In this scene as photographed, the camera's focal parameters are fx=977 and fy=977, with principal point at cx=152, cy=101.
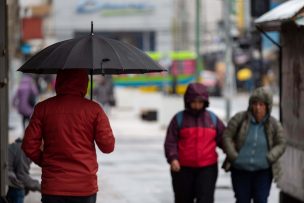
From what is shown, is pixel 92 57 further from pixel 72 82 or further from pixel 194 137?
pixel 194 137

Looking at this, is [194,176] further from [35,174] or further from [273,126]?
[35,174]

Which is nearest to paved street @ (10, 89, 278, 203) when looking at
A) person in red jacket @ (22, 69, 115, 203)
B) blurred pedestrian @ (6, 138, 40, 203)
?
blurred pedestrian @ (6, 138, 40, 203)

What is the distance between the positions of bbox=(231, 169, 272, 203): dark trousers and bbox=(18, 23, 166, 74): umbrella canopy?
2.34 meters

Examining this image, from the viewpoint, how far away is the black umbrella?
273 inches

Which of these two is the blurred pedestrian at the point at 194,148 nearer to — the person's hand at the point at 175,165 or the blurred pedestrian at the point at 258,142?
the person's hand at the point at 175,165

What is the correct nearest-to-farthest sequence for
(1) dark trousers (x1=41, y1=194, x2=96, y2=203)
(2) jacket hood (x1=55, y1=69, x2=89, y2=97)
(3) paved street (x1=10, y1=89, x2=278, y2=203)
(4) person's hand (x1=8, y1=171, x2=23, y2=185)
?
1. (1) dark trousers (x1=41, y1=194, x2=96, y2=203)
2. (2) jacket hood (x1=55, y1=69, x2=89, y2=97)
3. (4) person's hand (x1=8, y1=171, x2=23, y2=185)
4. (3) paved street (x1=10, y1=89, x2=278, y2=203)

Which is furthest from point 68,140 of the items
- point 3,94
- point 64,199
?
point 3,94

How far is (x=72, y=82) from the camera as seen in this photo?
689cm

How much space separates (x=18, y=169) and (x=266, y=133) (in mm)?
2411

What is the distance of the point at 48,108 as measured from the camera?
685cm

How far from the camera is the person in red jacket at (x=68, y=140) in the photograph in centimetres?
669

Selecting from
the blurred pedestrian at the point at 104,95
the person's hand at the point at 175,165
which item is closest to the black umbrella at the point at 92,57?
the person's hand at the point at 175,165

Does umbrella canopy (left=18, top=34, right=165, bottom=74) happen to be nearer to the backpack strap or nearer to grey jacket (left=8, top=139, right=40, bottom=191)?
the backpack strap

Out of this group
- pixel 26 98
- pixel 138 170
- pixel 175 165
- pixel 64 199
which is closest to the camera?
pixel 64 199
